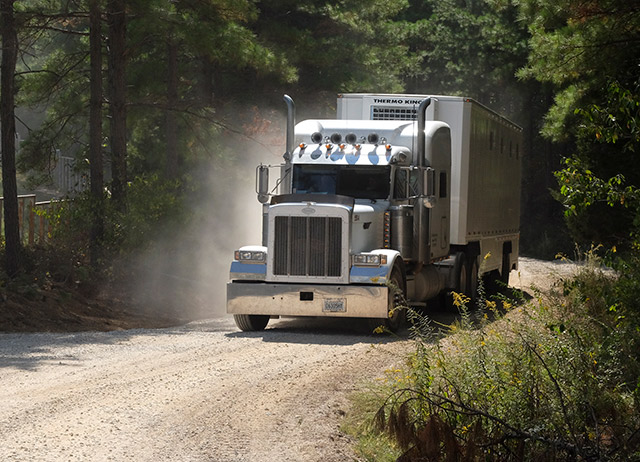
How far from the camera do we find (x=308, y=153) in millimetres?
16734

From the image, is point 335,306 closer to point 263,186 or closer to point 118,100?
point 263,186

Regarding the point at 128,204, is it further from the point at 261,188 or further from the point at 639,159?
the point at 639,159

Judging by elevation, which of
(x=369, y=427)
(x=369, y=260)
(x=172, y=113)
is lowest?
(x=369, y=427)

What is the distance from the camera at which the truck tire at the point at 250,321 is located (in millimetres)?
16016

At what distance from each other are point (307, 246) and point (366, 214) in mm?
1053

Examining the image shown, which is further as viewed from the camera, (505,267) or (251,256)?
(505,267)

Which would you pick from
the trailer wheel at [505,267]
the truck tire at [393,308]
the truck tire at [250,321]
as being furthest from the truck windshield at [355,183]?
the trailer wheel at [505,267]

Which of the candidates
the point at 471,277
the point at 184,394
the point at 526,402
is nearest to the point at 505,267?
the point at 471,277

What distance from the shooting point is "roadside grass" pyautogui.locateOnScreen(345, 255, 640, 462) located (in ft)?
24.2

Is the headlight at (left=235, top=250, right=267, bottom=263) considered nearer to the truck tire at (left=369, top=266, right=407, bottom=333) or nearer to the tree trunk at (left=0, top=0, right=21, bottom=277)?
the truck tire at (left=369, top=266, right=407, bottom=333)

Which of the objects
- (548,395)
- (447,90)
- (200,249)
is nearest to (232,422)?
(548,395)

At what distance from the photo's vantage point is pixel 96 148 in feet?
75.8

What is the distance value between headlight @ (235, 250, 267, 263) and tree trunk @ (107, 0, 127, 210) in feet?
27.8

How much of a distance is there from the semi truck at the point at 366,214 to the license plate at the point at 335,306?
1 centimetres
